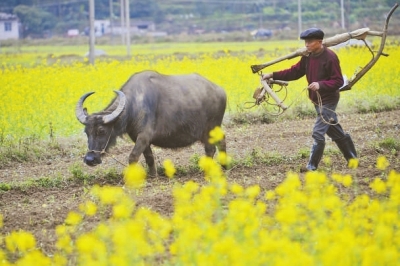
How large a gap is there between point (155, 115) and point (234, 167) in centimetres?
113

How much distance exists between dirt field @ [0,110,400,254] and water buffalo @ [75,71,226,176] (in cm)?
42

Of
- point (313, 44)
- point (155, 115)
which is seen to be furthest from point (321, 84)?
point (155, 115)

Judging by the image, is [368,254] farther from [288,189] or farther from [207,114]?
[207,114]

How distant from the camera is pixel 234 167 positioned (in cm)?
961

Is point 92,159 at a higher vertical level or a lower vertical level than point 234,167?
higher

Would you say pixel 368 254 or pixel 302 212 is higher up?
pixel 368 254

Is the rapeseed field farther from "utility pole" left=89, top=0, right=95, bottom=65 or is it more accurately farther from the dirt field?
"utility pole" left=89, top=0, right=95, bottom=65

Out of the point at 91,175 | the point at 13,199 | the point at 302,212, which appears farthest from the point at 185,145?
the point at 302,212

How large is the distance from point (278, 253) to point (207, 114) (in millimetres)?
5775

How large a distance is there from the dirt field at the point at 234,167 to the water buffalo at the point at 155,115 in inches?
16.6

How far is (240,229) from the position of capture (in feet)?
15.3

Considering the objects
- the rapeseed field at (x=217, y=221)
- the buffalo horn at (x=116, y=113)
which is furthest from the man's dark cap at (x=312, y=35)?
the buffalo horn at (x=116, y=113)

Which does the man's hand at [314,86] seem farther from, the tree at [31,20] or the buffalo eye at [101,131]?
the tree at [31,20]

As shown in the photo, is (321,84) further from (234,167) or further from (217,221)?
(217,221)
